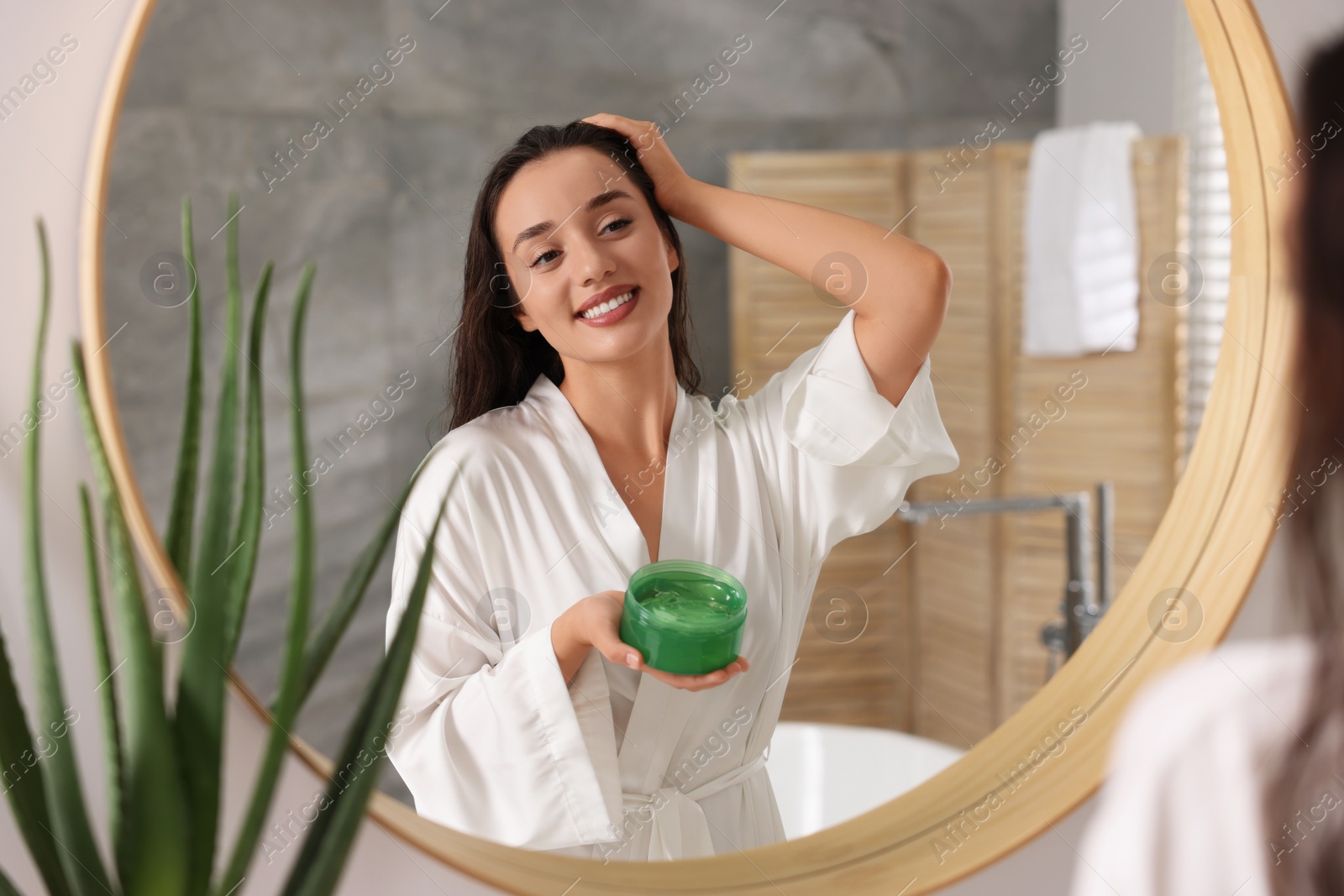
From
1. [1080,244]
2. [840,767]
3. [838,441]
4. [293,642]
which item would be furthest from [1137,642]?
[1080,244]

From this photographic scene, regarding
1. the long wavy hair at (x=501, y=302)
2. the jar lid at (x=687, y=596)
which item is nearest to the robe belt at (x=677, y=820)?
the jar lid at (x=687, y=596)

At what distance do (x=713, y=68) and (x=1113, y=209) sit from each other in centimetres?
59

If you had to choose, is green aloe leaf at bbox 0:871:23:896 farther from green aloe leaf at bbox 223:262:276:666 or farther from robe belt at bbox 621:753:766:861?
robe belt at bbox 621:753:766:861

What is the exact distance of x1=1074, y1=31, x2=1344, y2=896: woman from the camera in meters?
0.44

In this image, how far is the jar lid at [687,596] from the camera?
396mm

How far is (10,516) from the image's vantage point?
35 centimetres

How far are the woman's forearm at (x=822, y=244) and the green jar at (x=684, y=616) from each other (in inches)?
5.8

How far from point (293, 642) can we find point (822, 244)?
28 cm

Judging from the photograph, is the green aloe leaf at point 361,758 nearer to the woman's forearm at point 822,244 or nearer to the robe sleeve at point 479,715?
the robe sleeve at point 479,715

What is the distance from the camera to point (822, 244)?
1.40 ft

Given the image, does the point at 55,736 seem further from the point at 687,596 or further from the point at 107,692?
the point at 687,596

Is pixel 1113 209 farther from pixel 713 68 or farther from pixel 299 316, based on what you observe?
pixel 299 316

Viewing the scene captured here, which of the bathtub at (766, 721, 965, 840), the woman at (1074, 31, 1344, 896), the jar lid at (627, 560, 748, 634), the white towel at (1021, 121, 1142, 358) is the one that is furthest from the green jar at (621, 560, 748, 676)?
the white towel at (1021, 121, 1142, 358)

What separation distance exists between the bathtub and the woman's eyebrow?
767 millimetres
